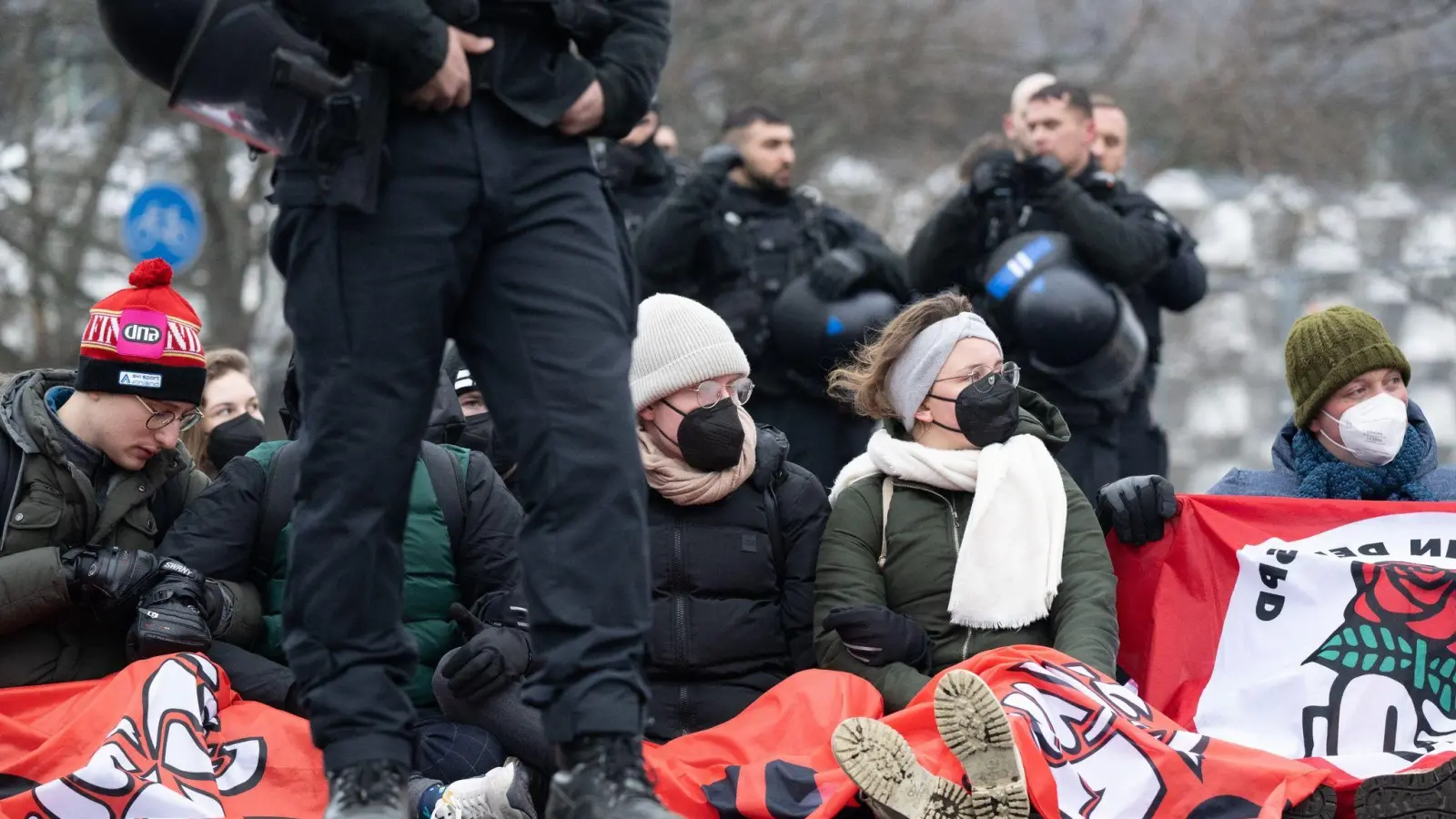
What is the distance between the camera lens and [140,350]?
5.59 metres

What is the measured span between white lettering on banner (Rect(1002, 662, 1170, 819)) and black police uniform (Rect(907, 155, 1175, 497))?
2.69m

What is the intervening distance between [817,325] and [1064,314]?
101 centimetres

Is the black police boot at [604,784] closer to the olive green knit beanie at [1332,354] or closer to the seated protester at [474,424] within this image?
the seated protester at [474,424]

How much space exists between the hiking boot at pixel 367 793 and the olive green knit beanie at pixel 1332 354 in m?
3.30

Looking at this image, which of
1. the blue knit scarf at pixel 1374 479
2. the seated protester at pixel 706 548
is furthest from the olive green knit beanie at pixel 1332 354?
the seated protester at pixel 706 548

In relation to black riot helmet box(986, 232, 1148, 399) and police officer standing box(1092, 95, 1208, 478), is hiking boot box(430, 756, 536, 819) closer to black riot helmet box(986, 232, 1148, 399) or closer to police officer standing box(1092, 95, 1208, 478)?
black riot helmet box(986, 232, 1148, 399)

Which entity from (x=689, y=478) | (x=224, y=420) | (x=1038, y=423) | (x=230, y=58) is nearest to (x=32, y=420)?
(x=224, y=420)

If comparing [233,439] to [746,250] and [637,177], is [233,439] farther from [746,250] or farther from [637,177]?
[637,177]

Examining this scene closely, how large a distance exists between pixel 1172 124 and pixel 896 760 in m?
18.2

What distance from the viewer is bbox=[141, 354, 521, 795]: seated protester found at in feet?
18.1

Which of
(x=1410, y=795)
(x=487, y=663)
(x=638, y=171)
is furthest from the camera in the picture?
(x=638, y=171)

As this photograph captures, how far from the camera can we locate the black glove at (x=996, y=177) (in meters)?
8.02

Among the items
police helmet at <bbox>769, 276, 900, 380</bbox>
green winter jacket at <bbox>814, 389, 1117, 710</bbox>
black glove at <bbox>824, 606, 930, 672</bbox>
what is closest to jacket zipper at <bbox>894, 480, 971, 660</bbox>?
green winter jacket at <bbox>814, 389, 1117, 710</bbox>

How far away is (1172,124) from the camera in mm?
22109
